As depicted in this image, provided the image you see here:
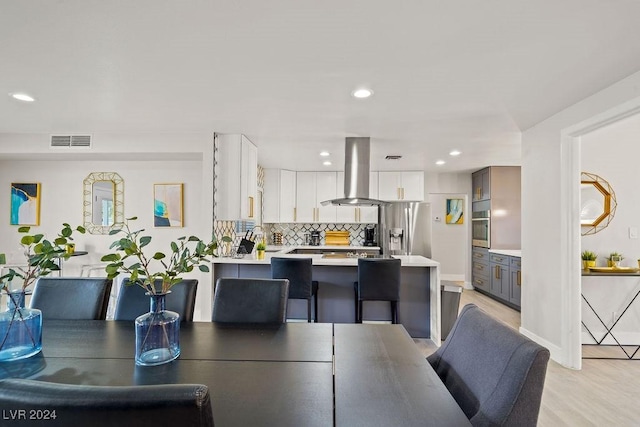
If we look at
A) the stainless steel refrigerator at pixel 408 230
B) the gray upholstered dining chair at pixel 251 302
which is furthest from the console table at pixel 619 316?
the gray upholstered dining chair at pixel 251 302

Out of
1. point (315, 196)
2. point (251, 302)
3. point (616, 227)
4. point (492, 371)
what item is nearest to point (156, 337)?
point (251, 302)

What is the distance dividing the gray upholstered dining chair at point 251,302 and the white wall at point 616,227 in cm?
337

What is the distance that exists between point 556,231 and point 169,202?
438 centimetres

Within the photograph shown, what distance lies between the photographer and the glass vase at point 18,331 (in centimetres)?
127

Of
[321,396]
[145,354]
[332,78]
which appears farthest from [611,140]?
[145,354]

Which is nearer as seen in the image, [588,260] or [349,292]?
[588,260]

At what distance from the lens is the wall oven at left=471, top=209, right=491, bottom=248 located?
5.63m

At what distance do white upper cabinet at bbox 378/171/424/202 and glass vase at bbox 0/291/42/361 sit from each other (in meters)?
5.16

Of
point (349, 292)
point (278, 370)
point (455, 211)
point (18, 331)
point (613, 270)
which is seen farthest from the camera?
point (455, 211)

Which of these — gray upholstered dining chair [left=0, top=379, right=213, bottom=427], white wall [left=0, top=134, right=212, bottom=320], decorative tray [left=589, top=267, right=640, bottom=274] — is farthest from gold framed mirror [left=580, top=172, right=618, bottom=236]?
white wall [left=0, top=134, right=212, bottom=320]

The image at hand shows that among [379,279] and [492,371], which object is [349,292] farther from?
[492,371]

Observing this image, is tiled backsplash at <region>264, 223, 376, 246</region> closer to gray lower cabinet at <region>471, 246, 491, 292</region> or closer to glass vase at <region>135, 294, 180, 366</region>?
gray lower cabinet at <region>471, 246, 491, 292</region>

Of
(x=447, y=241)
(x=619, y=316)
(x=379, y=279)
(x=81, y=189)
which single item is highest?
(x=81, y=189)

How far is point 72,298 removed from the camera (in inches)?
75.1
